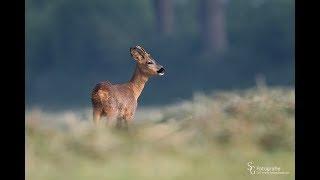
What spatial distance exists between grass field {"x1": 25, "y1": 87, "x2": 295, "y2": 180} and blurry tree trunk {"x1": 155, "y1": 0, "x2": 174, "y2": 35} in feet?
2.04

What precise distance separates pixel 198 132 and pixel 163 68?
1.90 feet

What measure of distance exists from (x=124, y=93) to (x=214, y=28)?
0.95 meters

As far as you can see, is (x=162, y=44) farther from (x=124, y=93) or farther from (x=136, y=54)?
(x=124, y=93)

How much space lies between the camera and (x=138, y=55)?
279 inches

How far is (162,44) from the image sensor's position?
23.8ft

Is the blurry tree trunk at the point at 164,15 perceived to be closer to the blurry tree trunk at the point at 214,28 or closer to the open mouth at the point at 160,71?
the blurry tree trunk at the point at 214,28

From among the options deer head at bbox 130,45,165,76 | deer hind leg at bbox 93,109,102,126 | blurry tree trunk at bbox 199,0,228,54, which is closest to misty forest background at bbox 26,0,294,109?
blurry tree trunk at bbox 199,0,228,54

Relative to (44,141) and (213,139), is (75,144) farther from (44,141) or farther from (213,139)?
(213,139)

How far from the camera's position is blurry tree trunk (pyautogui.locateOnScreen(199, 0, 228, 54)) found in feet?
24.1

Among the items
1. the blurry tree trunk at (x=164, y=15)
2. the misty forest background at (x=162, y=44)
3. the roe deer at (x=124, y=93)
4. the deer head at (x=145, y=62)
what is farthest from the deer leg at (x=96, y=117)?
the blurry tree trunk at (x=164, y=15)

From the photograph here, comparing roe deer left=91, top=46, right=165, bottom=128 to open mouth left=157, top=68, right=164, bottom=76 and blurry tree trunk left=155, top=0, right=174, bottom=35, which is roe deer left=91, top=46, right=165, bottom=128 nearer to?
open mouth left=157, top=68, right=164, bottom=76

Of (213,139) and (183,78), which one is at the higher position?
(183,78)

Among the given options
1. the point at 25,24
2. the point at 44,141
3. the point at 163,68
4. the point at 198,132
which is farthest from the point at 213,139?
the point at 25,24

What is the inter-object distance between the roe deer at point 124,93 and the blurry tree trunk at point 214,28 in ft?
1.61
